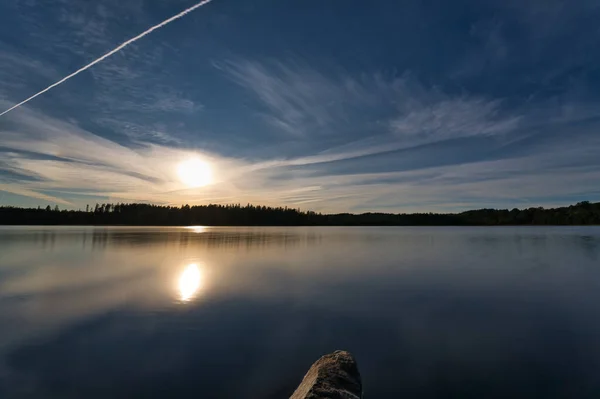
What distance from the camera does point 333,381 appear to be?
822cm

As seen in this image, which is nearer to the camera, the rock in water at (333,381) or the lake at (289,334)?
the rock in water at (333,381)

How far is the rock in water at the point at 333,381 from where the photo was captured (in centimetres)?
760

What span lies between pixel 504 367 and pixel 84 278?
102 feet

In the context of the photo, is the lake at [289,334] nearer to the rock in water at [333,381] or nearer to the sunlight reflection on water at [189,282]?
the sunlight reflection on water at [189,282]

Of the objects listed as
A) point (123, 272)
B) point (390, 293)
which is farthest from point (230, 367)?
point (123, 272)

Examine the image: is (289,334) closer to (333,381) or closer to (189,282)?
(333,381)

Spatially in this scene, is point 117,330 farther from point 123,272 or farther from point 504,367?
point 123,272

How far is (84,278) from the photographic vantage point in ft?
95.6

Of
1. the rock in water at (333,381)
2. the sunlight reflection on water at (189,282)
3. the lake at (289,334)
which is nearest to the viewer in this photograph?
the rock in water at (333,381)

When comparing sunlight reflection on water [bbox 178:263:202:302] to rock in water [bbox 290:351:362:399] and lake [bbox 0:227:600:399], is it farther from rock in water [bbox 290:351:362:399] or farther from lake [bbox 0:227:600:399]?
rock in water [bbox 290:351:362:399]

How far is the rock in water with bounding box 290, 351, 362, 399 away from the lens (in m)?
7.60

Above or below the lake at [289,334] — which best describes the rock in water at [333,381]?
above

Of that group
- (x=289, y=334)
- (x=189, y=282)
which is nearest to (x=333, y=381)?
(x=289, y=334)

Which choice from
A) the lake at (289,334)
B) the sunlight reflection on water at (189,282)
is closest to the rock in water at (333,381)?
the lake at (289,334)
